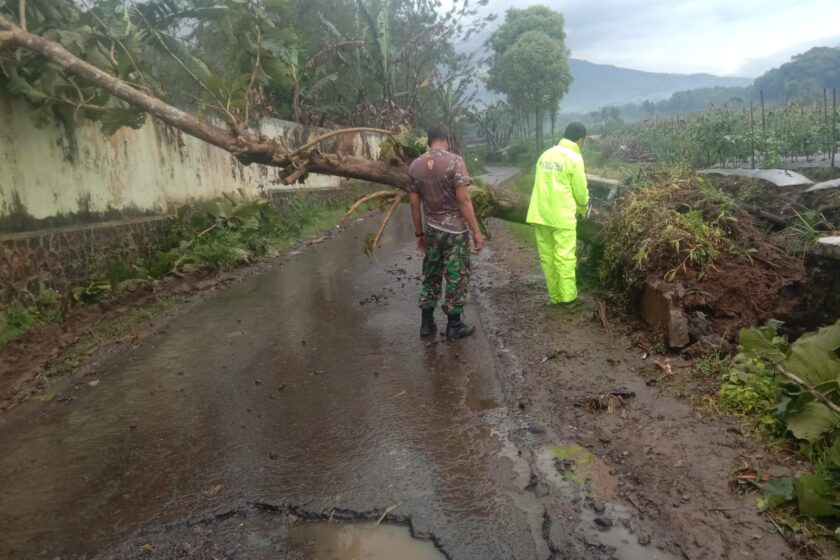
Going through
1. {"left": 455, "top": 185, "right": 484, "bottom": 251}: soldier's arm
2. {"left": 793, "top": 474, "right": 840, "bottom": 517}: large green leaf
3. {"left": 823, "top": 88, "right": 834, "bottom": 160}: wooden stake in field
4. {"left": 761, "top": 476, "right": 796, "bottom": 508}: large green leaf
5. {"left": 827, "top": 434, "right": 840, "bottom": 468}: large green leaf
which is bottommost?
{"left": 761, "top": 476, "right": 796, "bottom": 508}: large green leaf

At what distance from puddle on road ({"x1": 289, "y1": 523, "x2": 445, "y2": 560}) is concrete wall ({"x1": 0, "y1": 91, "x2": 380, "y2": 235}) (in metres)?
5.25

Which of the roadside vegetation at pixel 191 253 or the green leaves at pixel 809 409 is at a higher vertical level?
the roadside vegetation at pixel 191 253

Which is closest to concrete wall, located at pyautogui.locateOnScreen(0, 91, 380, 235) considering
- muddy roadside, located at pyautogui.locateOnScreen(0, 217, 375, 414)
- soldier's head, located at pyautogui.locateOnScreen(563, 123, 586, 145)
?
muddy roadside, located at pyautogui.locateOnScreen(0, 217, 375, 414)

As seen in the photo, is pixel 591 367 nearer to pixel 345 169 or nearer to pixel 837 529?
pixel 837 529

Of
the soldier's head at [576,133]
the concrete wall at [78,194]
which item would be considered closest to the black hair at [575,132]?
the soldier's head at [576,133]

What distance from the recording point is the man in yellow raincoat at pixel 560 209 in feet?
19.3

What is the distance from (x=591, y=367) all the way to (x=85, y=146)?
659cm

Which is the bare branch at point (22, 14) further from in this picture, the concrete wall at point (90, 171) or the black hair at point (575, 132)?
the black hair at point (575, 132)

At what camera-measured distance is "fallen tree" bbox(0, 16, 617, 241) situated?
5.74 metres

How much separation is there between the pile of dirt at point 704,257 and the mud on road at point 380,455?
0.61 meters

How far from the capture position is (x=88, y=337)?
20.0ft

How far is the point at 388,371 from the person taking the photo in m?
4.84

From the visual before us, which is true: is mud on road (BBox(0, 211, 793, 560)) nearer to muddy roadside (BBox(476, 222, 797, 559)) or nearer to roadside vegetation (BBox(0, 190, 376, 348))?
muddy roadside (BBox(476, 222, 797, 559))

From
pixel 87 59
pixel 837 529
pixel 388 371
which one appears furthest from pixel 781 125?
pixel 87 59
